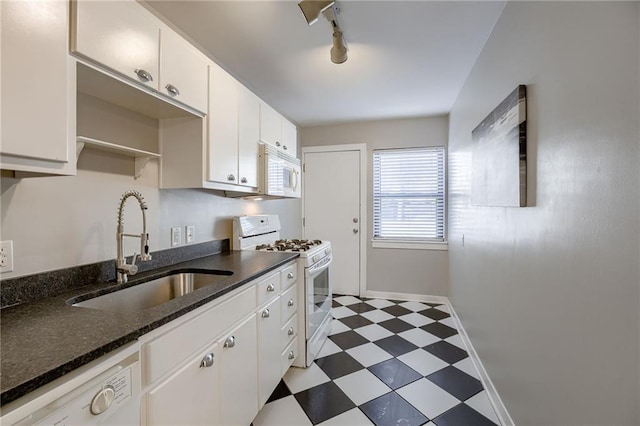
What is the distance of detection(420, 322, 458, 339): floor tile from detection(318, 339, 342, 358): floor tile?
37.5 inches

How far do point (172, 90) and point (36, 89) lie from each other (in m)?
0.61

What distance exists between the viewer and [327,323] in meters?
2.68

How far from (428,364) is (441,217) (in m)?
1.93

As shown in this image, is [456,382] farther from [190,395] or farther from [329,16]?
[329,16]

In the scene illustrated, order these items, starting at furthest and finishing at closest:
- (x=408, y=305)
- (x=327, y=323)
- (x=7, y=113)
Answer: (x=408, y=305) → (x=327, y=323) → (x=7, y=113)

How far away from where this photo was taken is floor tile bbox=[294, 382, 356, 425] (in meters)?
1.70

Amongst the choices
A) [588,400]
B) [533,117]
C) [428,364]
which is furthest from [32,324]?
[428,364]

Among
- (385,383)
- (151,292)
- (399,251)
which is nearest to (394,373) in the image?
(385,383)

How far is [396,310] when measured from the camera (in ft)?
11.0

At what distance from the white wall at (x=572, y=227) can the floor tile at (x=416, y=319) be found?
123 centimetres

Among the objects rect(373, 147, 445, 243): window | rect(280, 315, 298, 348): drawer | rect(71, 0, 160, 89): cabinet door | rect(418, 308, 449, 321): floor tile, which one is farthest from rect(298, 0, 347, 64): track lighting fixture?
rect(418, 308, 449, 321): floor tile

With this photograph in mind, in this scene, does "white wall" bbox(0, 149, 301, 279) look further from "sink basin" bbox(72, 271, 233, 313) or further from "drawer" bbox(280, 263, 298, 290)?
"drawer" bbox(280, 263, 298, 290)

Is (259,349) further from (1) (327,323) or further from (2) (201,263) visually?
(1) (327,323)

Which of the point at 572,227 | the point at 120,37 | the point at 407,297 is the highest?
the point at 120,37
